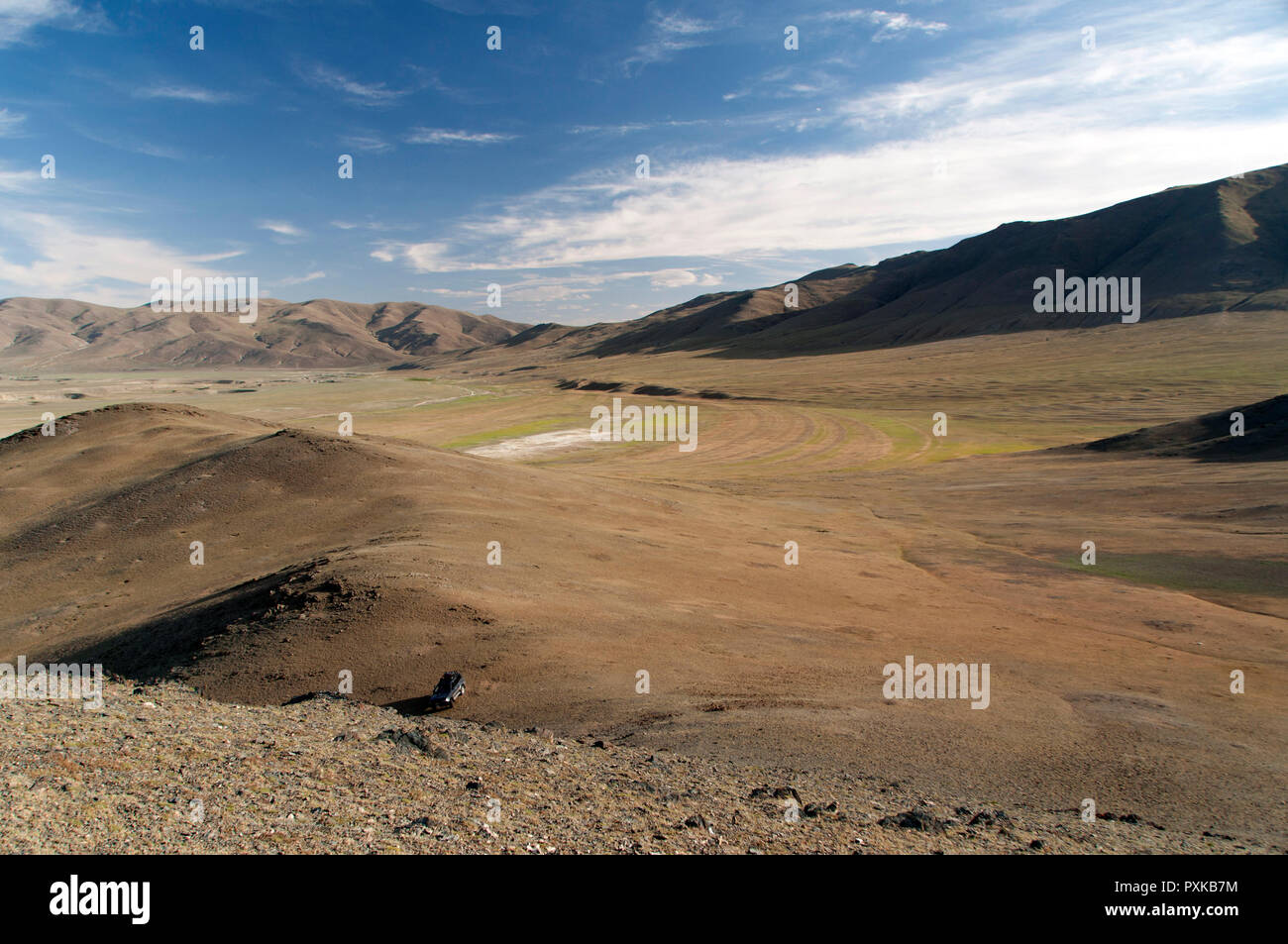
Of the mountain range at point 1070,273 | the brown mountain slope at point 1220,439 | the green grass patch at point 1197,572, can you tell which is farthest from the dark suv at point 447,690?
the mountain range at point 1070,273

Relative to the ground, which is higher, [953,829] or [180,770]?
[180,770]

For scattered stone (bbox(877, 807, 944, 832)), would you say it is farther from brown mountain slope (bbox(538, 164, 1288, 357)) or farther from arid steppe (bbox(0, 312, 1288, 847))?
brown mountain slope (bbox(538, 164, 1288, 357))

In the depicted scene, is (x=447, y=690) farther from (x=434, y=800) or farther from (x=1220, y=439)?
(x=1220, y=439)
